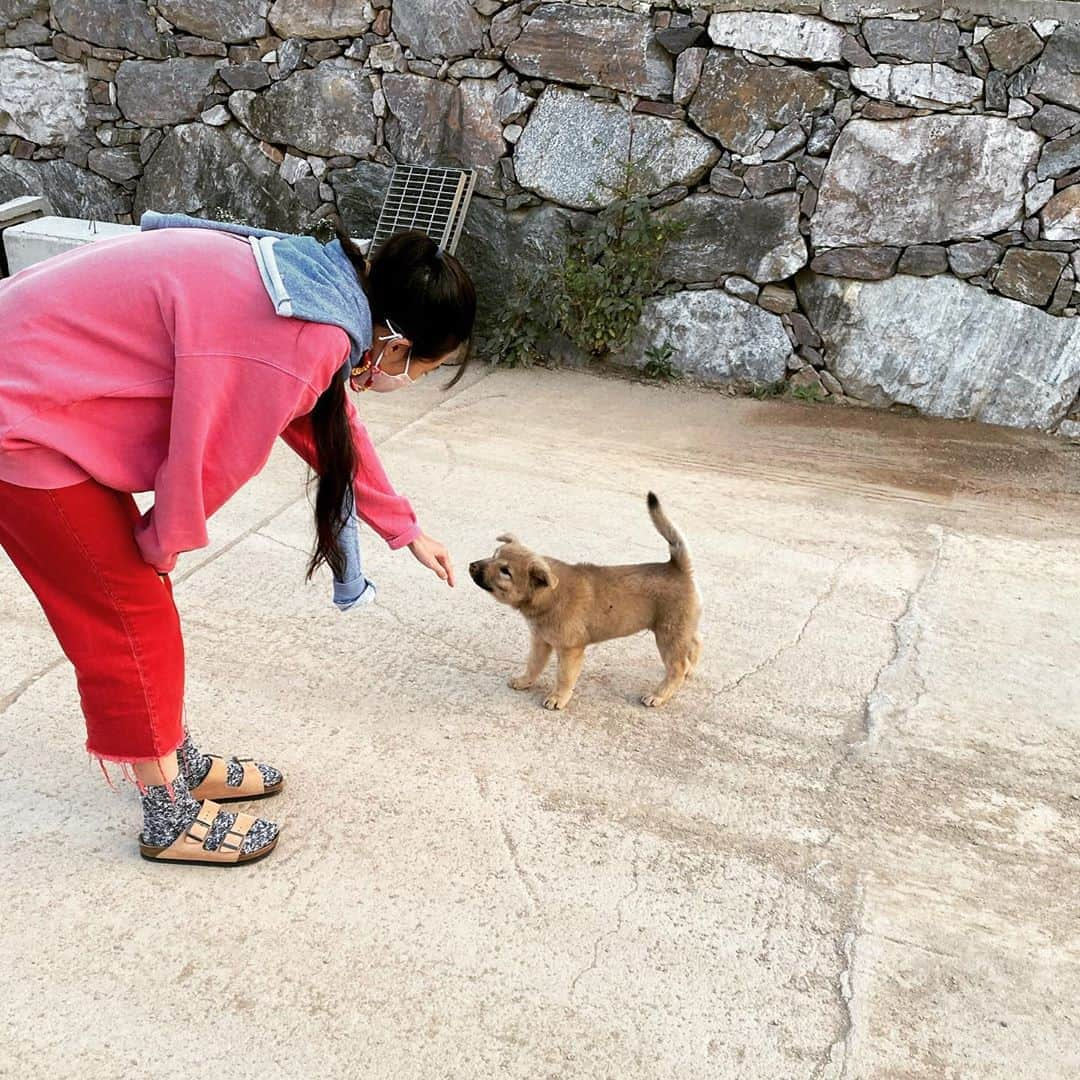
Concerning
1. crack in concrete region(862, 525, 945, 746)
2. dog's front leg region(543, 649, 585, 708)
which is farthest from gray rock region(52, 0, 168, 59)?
crack in concrete region(862, 525, 945, 746)

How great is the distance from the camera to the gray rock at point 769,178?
223 inches

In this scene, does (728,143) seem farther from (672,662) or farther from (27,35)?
(27,35)

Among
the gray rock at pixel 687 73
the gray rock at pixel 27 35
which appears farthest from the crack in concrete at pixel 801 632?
the gray rock at pixel 27 35

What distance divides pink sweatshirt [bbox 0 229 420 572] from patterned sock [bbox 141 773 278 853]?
786 mm

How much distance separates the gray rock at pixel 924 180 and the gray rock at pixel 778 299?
348mm

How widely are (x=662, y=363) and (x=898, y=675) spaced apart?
304cm

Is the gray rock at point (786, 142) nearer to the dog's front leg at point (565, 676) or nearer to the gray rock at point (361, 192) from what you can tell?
the gray rock at point (361, 192)

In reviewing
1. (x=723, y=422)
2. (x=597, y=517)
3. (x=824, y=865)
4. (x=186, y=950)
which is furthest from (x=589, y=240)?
(x=186, y=950)

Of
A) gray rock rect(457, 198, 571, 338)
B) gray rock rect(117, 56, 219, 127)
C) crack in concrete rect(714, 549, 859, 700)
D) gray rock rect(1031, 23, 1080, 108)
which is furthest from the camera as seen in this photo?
gray rock rect(117, 56, 219, 127)

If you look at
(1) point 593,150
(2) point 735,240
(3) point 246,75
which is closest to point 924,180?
(2) point 735,240

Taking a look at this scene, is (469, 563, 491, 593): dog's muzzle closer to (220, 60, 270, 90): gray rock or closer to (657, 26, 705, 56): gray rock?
(657, 26, 705, 56): gray rock

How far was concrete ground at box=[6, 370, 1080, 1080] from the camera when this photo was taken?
2.18 metres

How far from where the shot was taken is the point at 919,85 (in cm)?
535

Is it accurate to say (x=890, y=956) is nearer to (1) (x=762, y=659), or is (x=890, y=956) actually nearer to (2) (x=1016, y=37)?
(1) (x=762, y=659)
